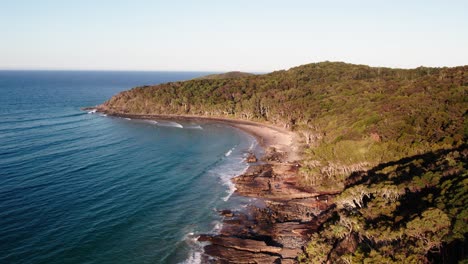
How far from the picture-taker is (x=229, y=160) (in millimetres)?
81688

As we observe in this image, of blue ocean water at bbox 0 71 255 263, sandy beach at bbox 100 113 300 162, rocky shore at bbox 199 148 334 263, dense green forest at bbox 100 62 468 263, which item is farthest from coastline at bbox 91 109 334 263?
sandy beach at bbox 100 113 300 162

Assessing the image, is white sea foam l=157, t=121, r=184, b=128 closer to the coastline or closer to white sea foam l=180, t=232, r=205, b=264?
the coastline

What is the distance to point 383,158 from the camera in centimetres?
5900

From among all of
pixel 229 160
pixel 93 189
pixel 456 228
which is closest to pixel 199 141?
pixel 229 160

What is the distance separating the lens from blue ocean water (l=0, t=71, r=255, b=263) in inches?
1663

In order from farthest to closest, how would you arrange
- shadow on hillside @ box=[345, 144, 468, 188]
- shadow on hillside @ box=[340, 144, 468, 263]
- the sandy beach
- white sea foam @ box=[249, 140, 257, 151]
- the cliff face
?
1. white sea foam @ box=[249, 140, 257, 151]
2. the sandy beach
3. the cliff face
4. shadow on hillside @ box=[345, 144, 468, 188]
5. shadow on hillside @ box=[340, 144, 468, 263]

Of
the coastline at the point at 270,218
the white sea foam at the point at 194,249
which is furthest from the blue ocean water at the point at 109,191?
the coastline at the point at 270,218

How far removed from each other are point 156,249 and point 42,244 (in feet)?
46.0

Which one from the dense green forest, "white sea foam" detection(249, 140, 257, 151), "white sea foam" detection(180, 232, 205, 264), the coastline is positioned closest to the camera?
the dense green forest

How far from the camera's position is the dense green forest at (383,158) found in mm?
29767

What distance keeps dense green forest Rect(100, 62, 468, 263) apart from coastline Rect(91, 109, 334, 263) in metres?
3.52

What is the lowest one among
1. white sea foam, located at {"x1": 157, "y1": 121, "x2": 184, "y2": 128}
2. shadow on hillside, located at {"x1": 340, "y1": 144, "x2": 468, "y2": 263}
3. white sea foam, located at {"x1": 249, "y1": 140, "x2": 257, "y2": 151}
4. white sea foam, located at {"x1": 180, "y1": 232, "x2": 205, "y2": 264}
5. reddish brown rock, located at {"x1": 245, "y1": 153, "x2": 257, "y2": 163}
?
white sea foam, located at {"x1": 180, "y1": 232, "x2": 205, "y2": 264}

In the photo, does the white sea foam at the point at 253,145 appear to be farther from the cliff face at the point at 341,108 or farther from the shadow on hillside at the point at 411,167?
the shadow on hillside at the point at 411,167

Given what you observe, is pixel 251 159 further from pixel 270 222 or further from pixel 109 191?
pixel 109 191
